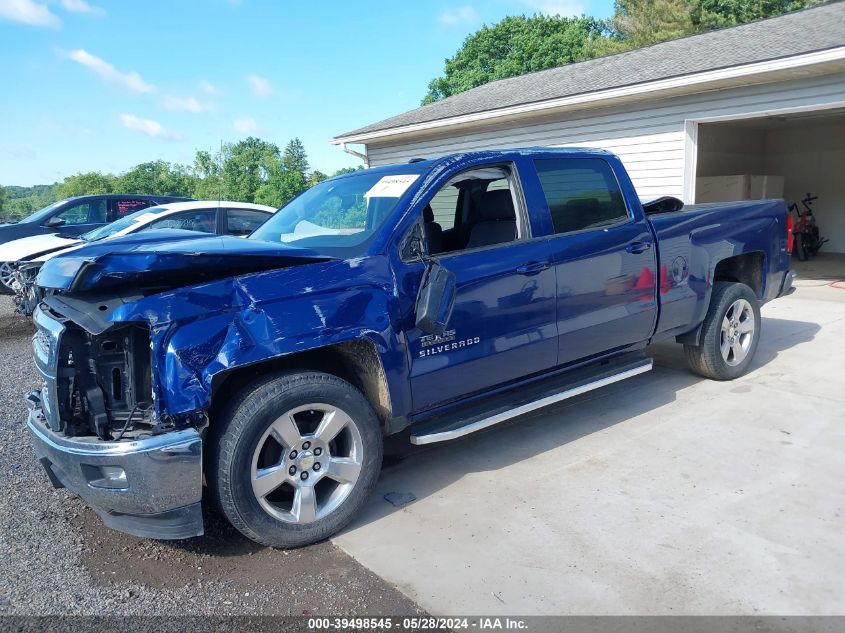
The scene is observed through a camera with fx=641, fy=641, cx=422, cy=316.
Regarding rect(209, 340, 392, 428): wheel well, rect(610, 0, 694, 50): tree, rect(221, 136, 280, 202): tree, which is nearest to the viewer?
rect(209, 340, 392, 428): wheel well

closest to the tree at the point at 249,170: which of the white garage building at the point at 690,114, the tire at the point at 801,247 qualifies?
the white garage building at the point at 690,114

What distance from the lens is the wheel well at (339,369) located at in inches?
128

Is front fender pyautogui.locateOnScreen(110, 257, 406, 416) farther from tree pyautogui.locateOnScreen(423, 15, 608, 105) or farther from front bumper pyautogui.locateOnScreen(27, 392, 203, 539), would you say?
tree pyautogui.locateOnScreen(423, 15, 608, 105)

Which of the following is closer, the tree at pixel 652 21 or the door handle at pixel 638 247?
the door handle at pixel 638 247

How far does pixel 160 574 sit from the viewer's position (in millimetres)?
3107

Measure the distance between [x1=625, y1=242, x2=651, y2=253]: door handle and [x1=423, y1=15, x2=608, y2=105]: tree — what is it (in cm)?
3924

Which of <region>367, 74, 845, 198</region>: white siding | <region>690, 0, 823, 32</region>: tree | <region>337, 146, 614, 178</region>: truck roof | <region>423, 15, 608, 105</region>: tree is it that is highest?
<region>423, 15, 608, 105</region>: tree

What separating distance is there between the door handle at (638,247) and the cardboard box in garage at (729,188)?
32.9 feet

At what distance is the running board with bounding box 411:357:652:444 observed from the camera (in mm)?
3635

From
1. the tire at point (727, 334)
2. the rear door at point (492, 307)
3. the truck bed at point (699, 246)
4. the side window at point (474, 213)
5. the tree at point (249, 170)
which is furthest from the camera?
the tree at point (249, 170)

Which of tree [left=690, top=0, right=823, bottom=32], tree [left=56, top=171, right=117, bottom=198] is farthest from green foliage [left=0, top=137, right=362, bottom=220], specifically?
tree [left=690, top=0, right=823, bottom=32]

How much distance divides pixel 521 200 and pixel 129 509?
9.32ft

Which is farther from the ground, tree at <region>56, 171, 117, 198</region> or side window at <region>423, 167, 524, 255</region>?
tree at <region>56, 171, 117, 198</region>

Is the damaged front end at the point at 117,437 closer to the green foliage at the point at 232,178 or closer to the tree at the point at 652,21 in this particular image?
the green foliage at the point at 232,178
